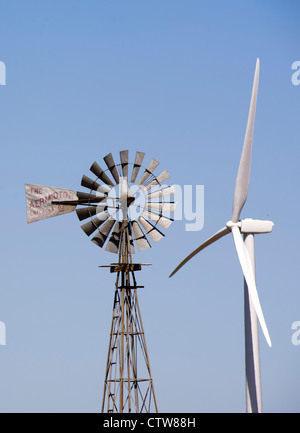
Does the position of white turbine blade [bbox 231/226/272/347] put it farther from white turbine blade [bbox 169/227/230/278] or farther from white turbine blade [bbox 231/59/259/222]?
white turbine blade [bbox 231/59/259/222]

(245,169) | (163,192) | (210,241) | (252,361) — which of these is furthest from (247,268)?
(163,192)

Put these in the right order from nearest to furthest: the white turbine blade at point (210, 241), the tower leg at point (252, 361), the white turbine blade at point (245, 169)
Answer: the white turbine blade at point (245, 169) → the tower leg at point (252, 361) → the white turbine blade at point (210, 241)

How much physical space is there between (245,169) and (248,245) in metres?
2.30

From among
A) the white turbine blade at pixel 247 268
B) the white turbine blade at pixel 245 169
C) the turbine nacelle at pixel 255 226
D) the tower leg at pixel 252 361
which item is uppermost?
the white turbine blade at pixel 245 169

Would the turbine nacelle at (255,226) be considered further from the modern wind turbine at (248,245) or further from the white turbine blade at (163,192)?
the white turbine blade at (163,192)

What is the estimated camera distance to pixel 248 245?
35656mm

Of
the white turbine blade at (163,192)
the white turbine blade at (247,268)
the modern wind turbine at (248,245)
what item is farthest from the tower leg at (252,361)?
the white turbine blade at (163,192)

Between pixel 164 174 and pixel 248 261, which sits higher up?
pixel 164 174

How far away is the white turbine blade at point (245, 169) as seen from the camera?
113 feet

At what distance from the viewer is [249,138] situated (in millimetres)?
34719

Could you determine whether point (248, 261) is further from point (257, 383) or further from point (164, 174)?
point (164, 174)

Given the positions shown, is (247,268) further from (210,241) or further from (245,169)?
(245,169)
